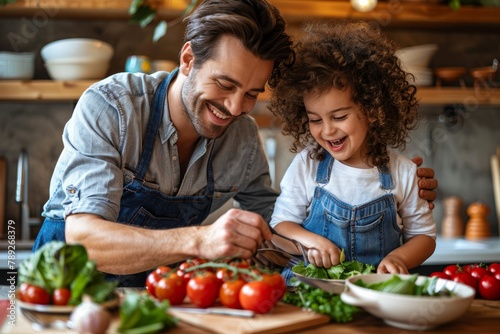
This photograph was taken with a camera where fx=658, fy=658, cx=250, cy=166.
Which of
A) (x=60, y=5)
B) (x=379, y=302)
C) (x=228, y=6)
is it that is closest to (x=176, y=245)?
(x=379, y=302)

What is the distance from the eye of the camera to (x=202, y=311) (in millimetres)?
1272

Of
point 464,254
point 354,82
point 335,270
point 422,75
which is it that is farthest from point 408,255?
point 422,75

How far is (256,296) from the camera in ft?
4.08

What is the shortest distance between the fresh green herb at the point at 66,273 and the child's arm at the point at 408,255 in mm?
748

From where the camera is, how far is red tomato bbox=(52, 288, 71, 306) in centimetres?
118

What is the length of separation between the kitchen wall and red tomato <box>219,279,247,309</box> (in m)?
2.47

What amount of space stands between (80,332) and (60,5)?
255 centimetres

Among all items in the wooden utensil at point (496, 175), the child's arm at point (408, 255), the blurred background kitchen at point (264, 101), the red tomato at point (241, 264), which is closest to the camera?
the red tomato at point (241, 264)

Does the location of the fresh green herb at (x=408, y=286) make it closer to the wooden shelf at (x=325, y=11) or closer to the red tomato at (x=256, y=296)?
the red tomato at (x=256, y=296)

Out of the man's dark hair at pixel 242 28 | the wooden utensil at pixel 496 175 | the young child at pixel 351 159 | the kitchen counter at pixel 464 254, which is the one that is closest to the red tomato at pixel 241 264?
the young child at pixel 351 159

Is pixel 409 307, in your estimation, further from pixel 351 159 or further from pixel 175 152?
pixel 175 152

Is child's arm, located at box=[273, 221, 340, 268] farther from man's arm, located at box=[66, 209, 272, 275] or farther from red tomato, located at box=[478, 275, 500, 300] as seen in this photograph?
red tomato, located at box=[478, 275, 500, 300]

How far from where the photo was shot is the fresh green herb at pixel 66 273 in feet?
3.86

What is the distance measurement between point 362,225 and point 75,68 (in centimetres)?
183
